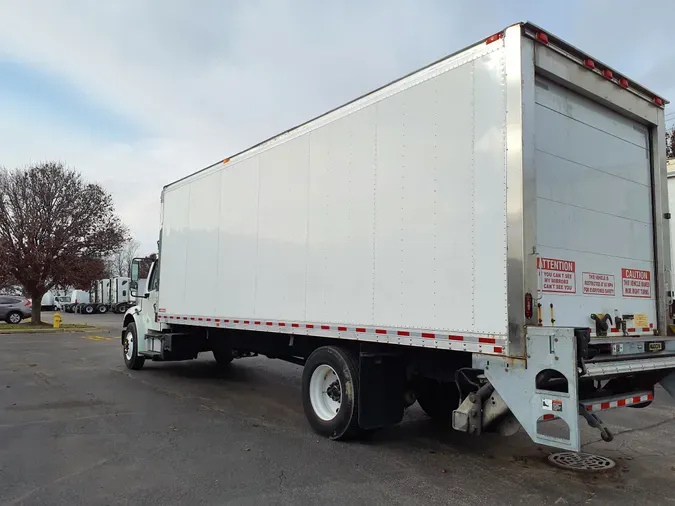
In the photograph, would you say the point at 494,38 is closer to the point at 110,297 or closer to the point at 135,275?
the point at 135,275

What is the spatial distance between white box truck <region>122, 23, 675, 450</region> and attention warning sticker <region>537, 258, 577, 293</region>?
0.02 m

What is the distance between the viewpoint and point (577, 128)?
529cm

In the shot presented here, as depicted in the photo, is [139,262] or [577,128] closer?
[577,128]

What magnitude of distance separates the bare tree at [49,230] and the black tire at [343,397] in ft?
72.6

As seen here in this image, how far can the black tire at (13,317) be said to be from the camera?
28.6 meters

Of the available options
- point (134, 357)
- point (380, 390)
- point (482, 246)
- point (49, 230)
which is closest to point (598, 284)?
point (482, 246)

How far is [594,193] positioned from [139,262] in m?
9.70

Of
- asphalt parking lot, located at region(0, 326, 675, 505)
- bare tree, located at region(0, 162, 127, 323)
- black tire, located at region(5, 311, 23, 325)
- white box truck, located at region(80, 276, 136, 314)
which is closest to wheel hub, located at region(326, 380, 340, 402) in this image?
asphalt parking lot, located at region(0, 326, 675, 505)

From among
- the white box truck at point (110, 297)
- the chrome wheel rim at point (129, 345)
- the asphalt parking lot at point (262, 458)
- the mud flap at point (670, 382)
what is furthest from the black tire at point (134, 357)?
the white box truck at point (110, 297)

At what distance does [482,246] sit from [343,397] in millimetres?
2470

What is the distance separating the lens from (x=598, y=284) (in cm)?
533

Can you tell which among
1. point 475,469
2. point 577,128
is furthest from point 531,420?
point 577,128

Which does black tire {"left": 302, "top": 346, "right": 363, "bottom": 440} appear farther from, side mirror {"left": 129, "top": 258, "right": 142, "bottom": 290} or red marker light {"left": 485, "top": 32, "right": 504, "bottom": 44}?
side mirror {"left": 129, "top": 258, "right": 142, "bottom": 290}

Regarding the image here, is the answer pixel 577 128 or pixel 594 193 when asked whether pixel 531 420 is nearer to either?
pixel 594 193
